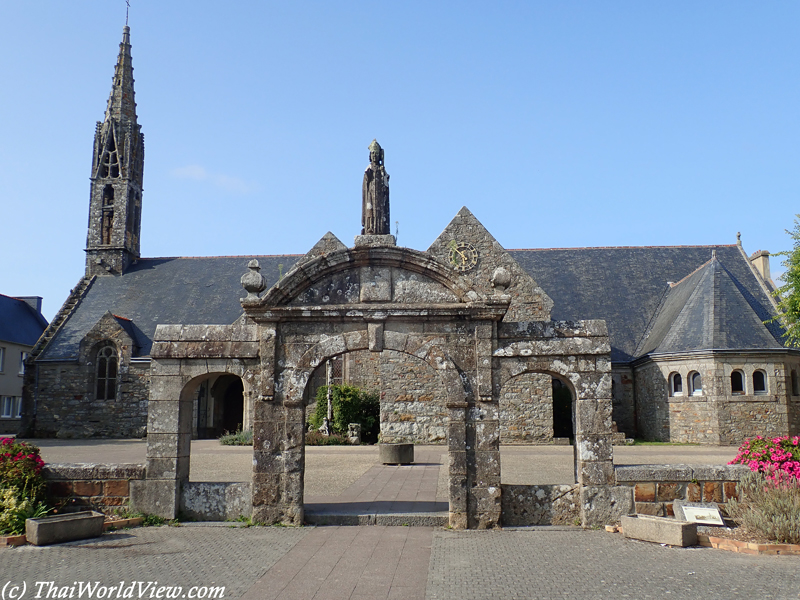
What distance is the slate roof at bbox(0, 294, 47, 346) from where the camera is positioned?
3326cm

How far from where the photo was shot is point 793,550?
673 cm

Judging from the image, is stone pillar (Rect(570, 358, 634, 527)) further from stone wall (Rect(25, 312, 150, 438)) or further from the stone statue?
stone wall (Rect(25, 312, 150, 438))

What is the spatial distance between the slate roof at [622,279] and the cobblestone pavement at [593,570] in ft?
60.2

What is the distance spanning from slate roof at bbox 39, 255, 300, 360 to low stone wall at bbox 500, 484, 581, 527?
66.9 feet

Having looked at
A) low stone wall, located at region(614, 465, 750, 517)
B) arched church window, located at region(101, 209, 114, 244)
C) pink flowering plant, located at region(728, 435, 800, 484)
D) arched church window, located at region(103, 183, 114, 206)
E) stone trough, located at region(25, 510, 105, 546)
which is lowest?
stone trough, located at region(25, 510, 105, 546)

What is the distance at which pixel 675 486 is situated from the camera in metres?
7.97

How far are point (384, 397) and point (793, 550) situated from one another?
15.6 meters

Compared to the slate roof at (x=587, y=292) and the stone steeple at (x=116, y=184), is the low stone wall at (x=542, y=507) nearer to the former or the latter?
the slate roof at (x=587, y=292)

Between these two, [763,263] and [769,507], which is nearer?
[769,507]

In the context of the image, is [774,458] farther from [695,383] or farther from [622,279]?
[622,279]

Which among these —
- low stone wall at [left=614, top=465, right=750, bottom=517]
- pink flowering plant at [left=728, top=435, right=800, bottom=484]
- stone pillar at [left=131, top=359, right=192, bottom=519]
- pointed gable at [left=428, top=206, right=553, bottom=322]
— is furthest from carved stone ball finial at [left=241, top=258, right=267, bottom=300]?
pointed gable at [left=428, top=206, right=553, bottom=322]

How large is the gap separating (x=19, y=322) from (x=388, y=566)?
3543 cm

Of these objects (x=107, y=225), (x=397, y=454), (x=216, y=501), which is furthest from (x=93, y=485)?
(x=107, y=225)

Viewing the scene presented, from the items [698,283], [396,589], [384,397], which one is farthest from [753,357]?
[396,589]
